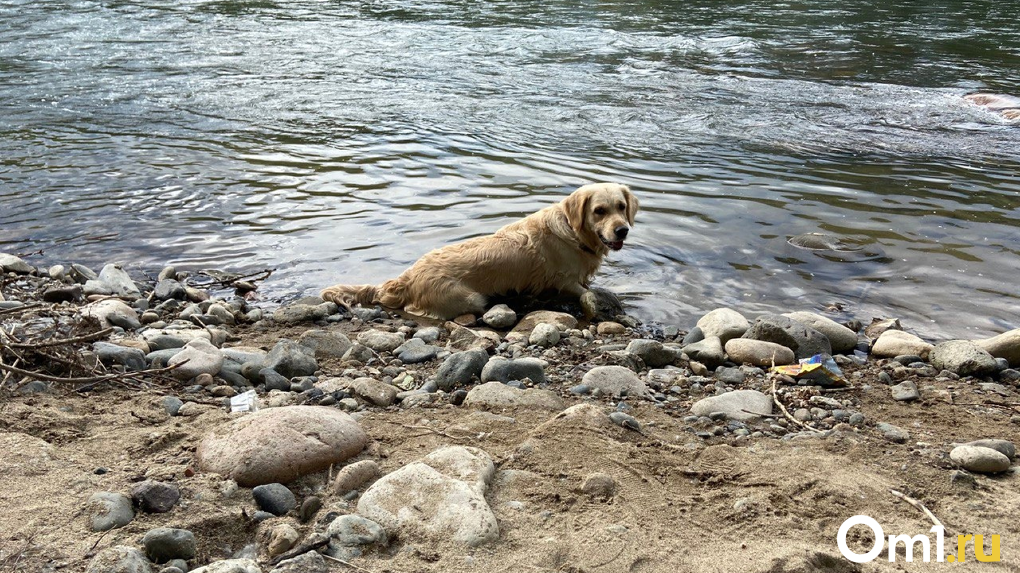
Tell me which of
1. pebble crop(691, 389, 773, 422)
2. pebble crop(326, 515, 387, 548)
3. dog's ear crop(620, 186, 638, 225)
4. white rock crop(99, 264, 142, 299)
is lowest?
white rock crop(99, 264, 142, 299)

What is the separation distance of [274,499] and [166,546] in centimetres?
44

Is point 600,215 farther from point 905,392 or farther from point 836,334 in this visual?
point 905,392

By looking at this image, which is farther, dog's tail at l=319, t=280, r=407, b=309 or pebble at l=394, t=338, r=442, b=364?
dog's tail at l=319, t=280, r=407, b=309

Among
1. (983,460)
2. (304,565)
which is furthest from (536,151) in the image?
(304,565)

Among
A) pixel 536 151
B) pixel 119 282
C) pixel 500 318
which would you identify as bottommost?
pixel 500 318

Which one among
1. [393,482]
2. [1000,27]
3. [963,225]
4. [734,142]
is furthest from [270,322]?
[1000,27]

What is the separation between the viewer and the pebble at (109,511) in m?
2.89

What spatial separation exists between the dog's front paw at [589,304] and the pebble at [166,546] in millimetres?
4190

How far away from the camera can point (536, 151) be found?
10680mm

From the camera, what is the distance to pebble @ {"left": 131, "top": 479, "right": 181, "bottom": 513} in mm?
3006

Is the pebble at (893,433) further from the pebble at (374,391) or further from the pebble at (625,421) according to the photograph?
the pebble at (374,391)

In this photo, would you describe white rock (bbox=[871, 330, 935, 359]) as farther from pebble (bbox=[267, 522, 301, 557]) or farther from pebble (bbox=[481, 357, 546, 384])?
pebble (bbox=[267, 522, 301, 557])

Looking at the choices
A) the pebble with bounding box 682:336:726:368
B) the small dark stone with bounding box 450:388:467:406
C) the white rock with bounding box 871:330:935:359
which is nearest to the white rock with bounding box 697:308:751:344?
the pebble with bounding box 682:336:726:368

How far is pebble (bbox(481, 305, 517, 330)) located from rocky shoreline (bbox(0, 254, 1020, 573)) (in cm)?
1
